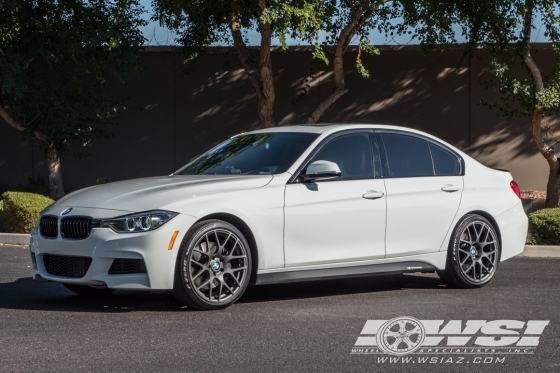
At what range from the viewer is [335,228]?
8547mm

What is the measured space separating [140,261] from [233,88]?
49.2ft

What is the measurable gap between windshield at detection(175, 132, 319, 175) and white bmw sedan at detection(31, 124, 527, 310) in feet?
0.06

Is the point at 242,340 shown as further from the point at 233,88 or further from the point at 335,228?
the point at 233,88

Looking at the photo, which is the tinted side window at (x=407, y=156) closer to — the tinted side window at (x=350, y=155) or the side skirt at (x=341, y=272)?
the tinted side window at (x=350, y=155)

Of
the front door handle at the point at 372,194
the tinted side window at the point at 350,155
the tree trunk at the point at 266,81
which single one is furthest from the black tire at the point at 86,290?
the tree trunk at the point at 266,81

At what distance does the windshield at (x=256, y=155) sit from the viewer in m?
8.72

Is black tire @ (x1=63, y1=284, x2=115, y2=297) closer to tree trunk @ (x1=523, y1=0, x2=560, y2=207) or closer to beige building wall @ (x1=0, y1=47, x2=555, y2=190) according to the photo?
tree trunk @ (x1=523, y1=0, x2=560, y2=207)

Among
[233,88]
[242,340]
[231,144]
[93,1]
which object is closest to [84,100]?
[93,1]

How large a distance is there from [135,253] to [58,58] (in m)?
11.2

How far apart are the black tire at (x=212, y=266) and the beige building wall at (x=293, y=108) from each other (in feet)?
45.3

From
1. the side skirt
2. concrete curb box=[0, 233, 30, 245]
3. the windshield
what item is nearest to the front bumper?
the side skirt

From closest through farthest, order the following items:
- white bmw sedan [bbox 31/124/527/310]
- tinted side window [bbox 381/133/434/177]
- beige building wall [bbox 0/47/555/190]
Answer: white bmw sedan [bbox 31/124/527/310] → tinted side window [bbox 381/133/434/177] → beige building wall [bbox 0/47/555/190]

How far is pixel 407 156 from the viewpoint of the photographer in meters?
9.38

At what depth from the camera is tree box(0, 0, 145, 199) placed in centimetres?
1759
